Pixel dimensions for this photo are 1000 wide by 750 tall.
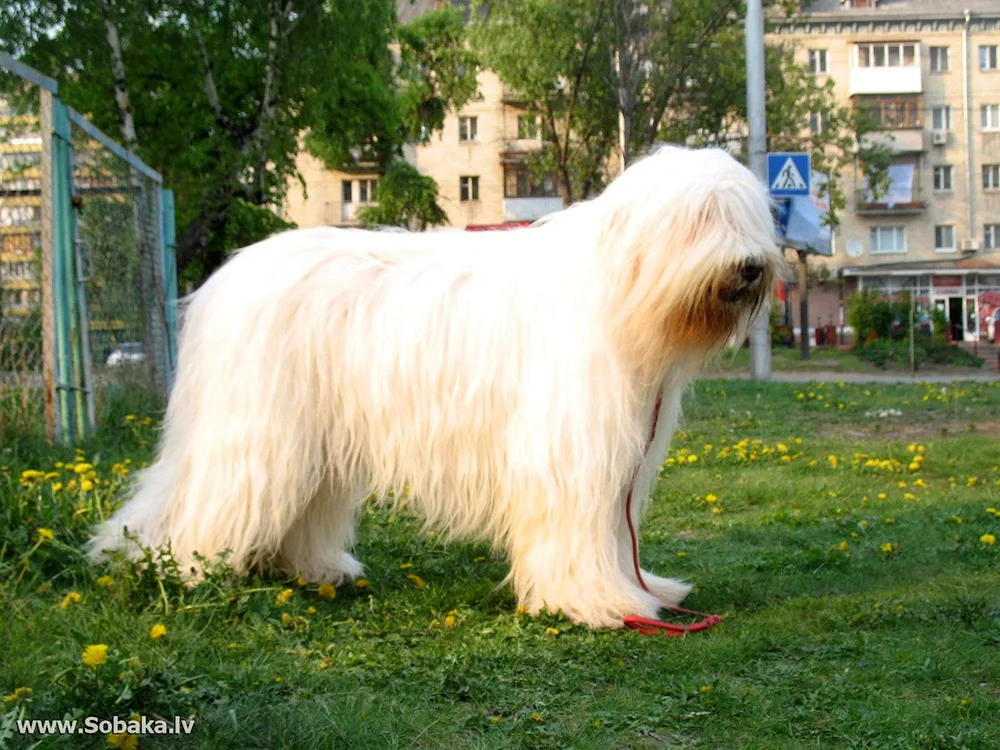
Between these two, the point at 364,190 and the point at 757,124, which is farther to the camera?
the point at 364,190

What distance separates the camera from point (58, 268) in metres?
7.22

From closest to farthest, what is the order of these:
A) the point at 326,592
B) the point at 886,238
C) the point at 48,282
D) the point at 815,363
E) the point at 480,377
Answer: the point at 480,377
the point at 326,592
the point at 48,282
the point at 815,363
the point at 886,238

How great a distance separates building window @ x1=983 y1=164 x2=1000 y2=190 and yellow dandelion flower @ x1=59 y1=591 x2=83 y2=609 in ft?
187

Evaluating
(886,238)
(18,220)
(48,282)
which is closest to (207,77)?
(18,220)

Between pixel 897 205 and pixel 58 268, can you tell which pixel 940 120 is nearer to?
pixel 897 205

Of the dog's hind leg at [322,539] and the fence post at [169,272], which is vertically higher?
the fence post at [169,272]

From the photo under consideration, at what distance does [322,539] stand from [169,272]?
635 cm

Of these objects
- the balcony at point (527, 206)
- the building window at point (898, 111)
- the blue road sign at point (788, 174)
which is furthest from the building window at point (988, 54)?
the blue road sign at point (788, 174)

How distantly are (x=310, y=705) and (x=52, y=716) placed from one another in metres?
0.71

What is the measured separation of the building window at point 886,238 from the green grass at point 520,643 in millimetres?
51310

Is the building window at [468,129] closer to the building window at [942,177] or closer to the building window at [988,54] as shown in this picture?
the building window at [942,177]

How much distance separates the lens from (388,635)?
14.0 feet

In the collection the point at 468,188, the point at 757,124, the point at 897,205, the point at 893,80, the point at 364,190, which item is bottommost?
the point at 757,124

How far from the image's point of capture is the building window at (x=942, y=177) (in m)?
55.4
